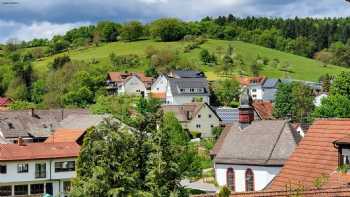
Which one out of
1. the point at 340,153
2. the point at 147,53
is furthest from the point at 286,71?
the point at 340,153

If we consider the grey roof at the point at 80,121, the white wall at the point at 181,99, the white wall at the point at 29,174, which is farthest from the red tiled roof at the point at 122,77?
the white wall at the point at 29,174

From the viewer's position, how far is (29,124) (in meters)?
74.8

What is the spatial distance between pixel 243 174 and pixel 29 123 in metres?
36.3

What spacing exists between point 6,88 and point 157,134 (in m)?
126

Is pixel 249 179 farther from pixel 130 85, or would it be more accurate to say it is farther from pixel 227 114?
pixel 130 85

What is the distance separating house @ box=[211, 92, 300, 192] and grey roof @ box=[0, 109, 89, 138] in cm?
2948

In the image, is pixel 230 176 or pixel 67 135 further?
pixel 67 135

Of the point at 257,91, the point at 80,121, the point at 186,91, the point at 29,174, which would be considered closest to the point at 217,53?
the point at 257,91

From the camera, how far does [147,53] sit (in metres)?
168

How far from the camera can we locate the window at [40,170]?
54125mm

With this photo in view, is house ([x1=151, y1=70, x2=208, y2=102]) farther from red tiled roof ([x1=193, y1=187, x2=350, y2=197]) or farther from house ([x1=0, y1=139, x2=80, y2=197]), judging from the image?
red tiled roof ([x1=193, y1=187, x2=350, y2=197])

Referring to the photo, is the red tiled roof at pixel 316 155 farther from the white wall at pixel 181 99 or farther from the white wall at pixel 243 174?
the white wall at pixel 181 99

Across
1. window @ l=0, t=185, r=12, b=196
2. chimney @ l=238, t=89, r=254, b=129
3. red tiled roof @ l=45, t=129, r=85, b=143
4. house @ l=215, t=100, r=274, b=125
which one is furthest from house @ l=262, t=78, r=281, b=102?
window @ l=0, t=185, r=12, b=196

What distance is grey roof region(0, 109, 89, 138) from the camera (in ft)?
230
